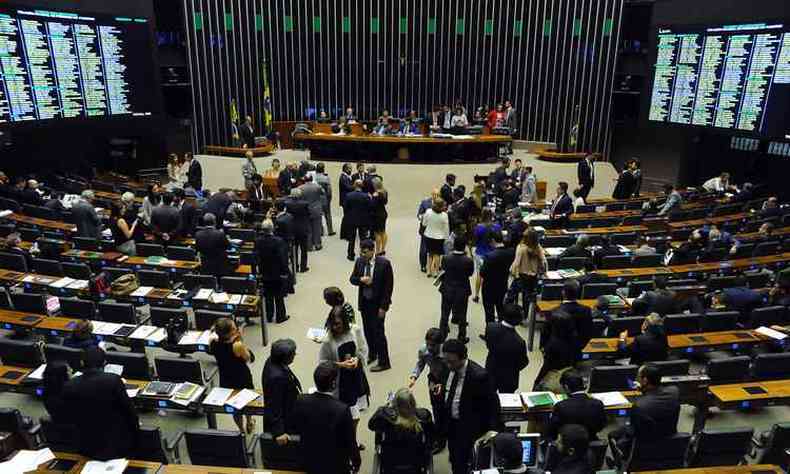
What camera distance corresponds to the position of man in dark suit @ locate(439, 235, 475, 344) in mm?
5947

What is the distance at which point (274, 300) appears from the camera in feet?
24.5

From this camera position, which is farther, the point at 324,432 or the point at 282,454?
the point at 282,454

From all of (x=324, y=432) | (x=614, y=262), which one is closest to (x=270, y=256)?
(x=324, y=432)

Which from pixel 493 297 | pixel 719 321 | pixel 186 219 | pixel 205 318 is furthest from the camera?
pixel 186 219

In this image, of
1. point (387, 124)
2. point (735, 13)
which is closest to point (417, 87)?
point (387, 124)

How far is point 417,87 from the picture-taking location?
20.3 m

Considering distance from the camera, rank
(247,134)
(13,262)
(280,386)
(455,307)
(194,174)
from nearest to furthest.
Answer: (280,386), (455,307), (13,262), (194,174), (247,134)

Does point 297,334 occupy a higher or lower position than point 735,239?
lower

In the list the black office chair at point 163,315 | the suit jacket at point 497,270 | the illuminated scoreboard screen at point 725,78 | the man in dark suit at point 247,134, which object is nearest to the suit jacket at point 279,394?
the black office chair at point 163,315

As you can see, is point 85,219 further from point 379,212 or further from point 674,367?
point 674,367

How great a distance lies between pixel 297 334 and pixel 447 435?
3364mm

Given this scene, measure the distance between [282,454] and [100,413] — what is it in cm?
126

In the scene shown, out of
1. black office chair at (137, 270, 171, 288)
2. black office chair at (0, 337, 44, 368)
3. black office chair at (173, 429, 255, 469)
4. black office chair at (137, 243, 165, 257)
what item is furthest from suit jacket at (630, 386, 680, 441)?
black office chair at (137, 243, 165, 257)

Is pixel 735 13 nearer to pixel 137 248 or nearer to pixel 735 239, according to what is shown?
pixel 735 239
